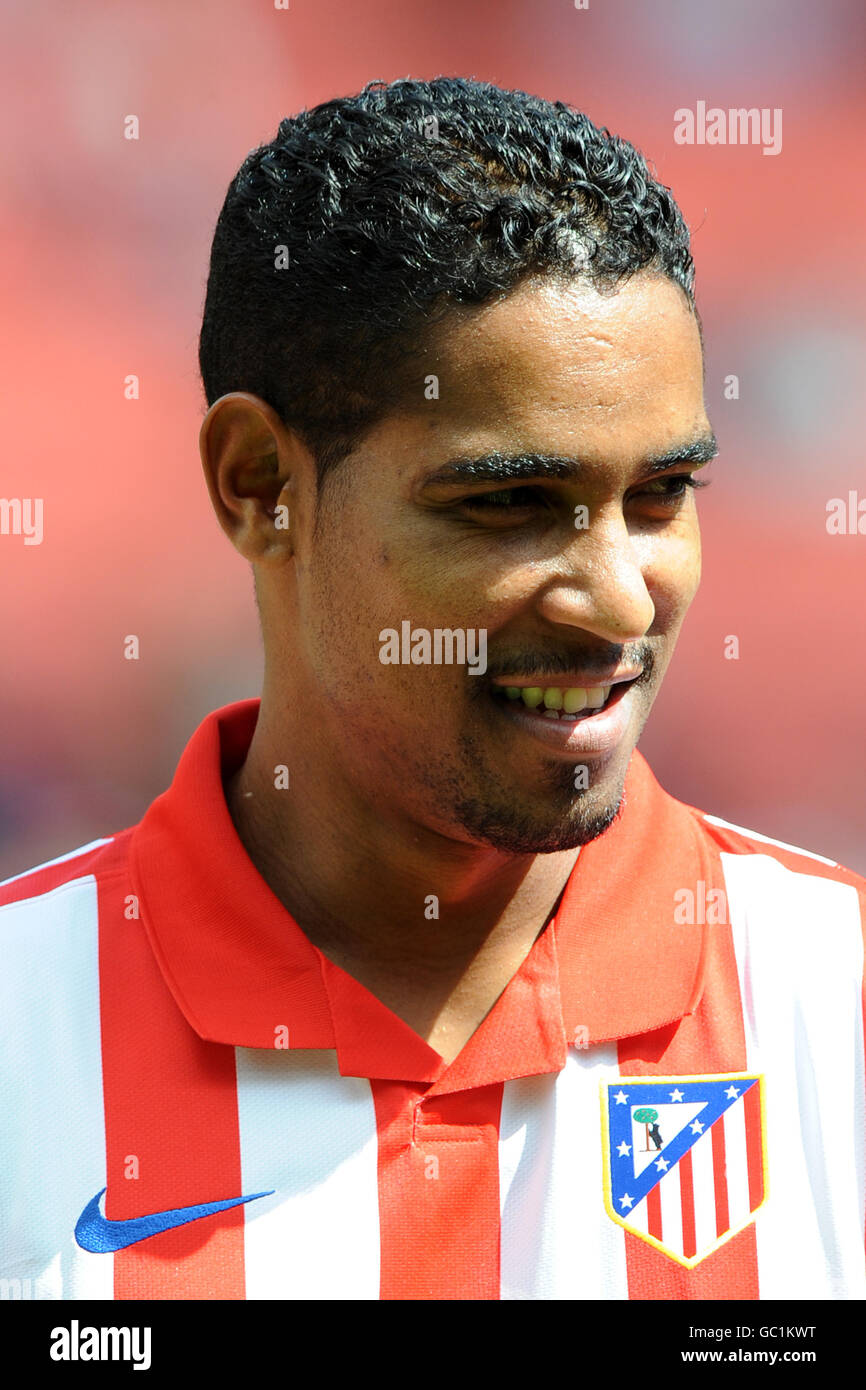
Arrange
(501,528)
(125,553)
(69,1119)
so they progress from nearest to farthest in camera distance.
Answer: (501,528), (69,1119), (125,553)

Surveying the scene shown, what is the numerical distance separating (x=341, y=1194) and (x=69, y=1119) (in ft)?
0.94

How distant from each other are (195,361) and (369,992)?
2.45 meters

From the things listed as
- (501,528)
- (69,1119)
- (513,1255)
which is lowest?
(513,1255)

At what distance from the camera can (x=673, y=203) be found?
142 cm

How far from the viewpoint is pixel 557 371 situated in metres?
1.25

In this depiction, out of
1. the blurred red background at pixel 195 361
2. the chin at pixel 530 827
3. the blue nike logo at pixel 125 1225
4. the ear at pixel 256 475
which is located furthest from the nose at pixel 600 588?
the blurred red background at pixel 195 361

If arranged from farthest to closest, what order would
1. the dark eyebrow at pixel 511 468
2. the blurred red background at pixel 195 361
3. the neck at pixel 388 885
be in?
the blurred red background at pixel 195 361
the neck at pixel 388 885
the dark eyebrow at pixel 511 468

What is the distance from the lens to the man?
1.28 meters

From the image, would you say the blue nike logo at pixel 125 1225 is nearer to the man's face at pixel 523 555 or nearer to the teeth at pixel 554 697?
the man's face at pixel 523 555

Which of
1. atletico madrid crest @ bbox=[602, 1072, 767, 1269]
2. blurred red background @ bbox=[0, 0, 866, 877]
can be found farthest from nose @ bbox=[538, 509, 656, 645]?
blurred red background @ bbox=[0, 0, 866, 877]

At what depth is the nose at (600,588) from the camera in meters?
1.24

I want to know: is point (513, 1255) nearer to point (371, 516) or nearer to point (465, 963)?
point (465, 963)

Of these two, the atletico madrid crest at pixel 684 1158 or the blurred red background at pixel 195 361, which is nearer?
the atletico madrid crest at pixel 684 1158
